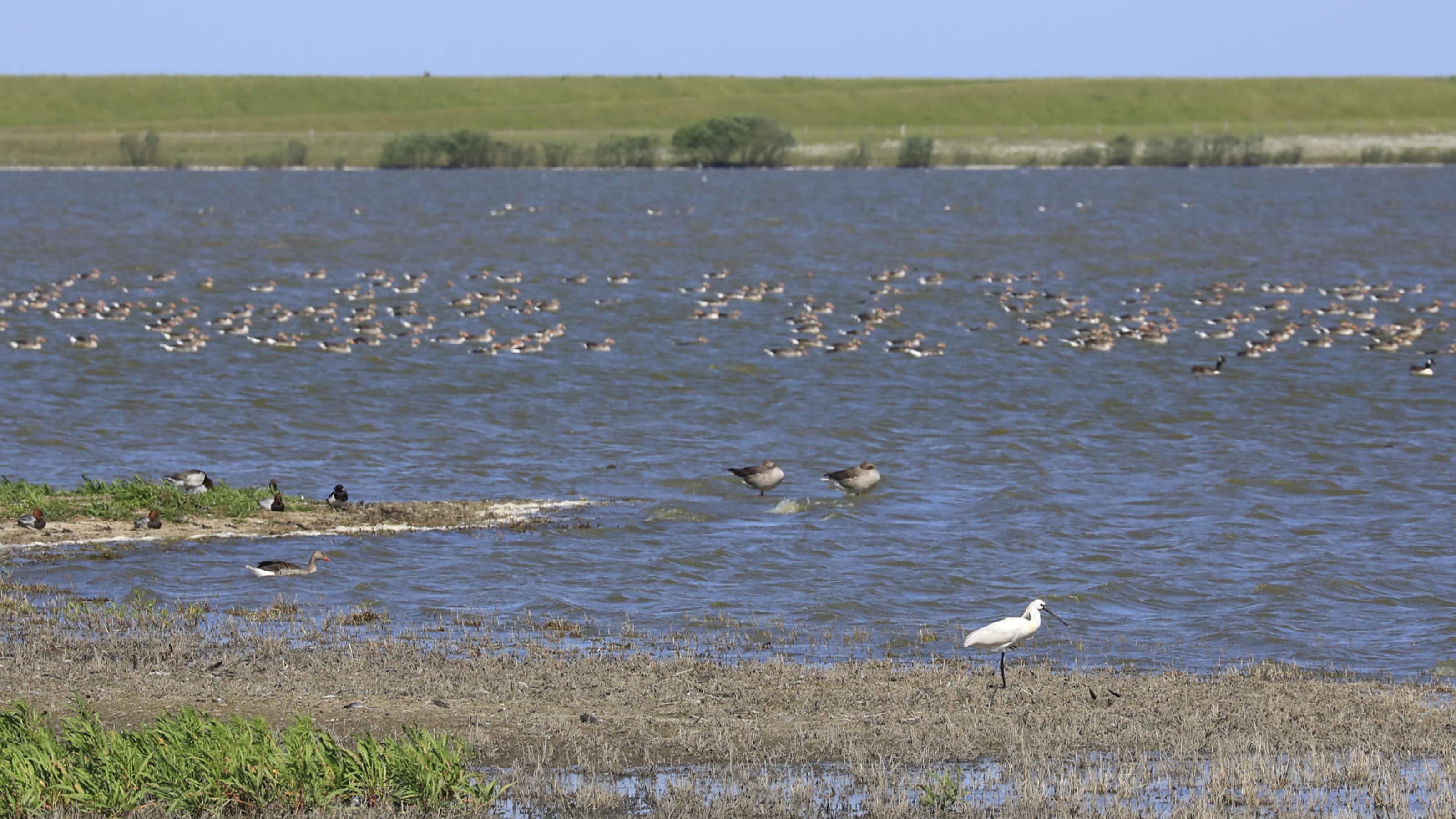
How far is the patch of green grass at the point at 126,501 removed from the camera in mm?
16453

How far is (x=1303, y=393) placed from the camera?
27.7 m

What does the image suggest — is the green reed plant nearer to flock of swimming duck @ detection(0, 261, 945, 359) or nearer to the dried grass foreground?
the dried grass foreground

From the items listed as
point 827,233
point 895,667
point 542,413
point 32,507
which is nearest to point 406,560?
point 32,507

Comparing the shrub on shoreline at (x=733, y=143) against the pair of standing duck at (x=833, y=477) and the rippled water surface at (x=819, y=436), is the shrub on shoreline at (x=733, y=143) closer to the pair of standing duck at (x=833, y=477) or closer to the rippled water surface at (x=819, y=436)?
the rippled water surface at (x=819, y=436)

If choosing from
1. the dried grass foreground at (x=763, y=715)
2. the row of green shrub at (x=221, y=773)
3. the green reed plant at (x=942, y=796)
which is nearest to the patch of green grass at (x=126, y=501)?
the dried grass foreground at (x=763, y=715)

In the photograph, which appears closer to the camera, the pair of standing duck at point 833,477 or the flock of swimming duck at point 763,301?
the pair of standing duck at point 833,477

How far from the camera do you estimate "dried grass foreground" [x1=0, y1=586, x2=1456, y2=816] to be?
8.75 m

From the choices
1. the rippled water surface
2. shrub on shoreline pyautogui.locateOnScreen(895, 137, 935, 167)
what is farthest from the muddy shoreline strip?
shrub on shoreline pyautogui.locateOnScreen(895, 137, 935, 167)

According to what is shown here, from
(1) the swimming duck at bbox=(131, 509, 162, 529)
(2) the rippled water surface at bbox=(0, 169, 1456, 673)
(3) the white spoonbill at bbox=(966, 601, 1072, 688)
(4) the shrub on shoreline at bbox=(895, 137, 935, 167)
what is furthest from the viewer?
(4) the shrub on shoreline at bbox=(895, 137, 935, 167)

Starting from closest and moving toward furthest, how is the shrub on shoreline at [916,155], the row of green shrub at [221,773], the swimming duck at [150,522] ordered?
the row of green shrub at [221,773] → the swimming duck at [150,522] → the shrub on shoreline at [916,155]

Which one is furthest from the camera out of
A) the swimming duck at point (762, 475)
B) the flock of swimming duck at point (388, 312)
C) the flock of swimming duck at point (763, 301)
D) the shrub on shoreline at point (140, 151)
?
the shrub on shoreline at point (140, 151)

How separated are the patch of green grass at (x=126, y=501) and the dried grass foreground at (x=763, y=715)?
360 cm

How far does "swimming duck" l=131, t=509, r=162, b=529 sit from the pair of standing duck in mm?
6381

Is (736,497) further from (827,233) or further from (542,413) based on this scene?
(827,233)
